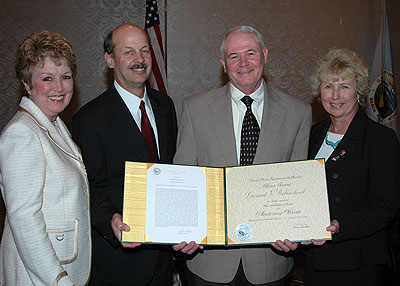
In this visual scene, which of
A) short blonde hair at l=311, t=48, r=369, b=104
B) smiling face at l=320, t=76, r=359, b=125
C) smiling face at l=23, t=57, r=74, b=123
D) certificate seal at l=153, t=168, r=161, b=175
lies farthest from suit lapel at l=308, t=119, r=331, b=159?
smiling face at l=23, t=57, r=74, b=123

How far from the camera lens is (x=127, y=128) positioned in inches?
86.9

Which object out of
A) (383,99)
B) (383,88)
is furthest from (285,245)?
(383,88)

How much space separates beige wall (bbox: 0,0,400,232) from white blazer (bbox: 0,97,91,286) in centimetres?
299

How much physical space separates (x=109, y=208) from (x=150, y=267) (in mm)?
437

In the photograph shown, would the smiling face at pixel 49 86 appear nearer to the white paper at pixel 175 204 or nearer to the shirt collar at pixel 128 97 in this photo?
the shirt collar at pixel 128 97

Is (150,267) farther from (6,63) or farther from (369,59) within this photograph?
(369,59)

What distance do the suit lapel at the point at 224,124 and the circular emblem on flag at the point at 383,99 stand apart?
303cm

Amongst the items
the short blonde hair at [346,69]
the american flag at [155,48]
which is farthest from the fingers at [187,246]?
the american flag at [155,48]

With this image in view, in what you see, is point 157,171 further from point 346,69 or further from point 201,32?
A: point 201,32

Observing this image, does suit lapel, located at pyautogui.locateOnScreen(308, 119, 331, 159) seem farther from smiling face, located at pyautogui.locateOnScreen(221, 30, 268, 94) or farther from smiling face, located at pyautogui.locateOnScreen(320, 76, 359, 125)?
smiling face, located at pyautogui.locateOnScreen(221, 30, 268, 94)

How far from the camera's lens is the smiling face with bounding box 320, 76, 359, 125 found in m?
2.26

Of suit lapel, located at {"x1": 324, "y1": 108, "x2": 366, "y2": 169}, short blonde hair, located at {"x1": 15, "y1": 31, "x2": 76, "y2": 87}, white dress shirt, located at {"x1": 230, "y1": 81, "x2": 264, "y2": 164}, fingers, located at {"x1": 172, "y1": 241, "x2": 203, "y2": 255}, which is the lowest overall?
fingers, located at {"x1": 172, "y1": 241, "x2": 203, "y2": 255}

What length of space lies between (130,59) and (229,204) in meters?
1.12

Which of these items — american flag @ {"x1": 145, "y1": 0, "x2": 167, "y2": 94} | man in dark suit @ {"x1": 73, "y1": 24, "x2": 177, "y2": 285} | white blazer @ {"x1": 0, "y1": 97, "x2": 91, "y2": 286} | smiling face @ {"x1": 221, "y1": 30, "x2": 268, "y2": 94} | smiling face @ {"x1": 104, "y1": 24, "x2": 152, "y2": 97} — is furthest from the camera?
american flag @ {"x1": 145, "y1": 0, "x2": 167, "y2": 94}
